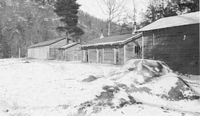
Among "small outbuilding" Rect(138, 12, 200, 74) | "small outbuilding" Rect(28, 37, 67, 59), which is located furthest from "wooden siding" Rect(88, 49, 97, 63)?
"small outbuilding" Rect(28, 37, 67, 59)

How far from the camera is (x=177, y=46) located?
12625 millimetres

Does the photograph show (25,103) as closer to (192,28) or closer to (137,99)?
(137,99)

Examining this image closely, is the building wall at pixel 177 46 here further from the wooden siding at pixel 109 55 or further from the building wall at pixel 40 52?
the building wall at pixel 40 52

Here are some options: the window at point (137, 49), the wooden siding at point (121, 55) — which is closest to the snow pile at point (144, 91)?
the wooden siding at point (121, 55)

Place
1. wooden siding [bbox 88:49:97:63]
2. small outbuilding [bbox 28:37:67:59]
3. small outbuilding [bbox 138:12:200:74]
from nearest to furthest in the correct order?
1. small outbuilding [bbox 138:12:200:74]
2. wooden siding [bbox 88:49:97:63]
3. small outbuilding [bbox 28:37:67:59]

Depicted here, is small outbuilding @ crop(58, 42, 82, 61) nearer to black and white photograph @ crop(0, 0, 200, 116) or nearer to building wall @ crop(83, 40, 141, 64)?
black and white photograph @ crop(0, 0, 200, 116)

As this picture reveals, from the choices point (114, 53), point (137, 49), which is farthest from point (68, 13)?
point (137, 49)

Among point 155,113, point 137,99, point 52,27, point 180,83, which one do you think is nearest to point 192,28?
point 180,83

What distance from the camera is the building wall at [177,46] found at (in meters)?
11.6

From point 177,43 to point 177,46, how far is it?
0.71 ft

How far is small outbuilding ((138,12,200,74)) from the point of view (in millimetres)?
11633

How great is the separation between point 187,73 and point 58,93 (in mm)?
9476

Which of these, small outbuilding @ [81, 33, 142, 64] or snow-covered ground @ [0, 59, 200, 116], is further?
small outbuilding @ [81, 33, 142, 64]

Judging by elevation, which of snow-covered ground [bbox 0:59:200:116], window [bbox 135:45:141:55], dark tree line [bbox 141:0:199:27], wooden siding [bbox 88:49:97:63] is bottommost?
snow-covered ground [bbox 0:59:200:116]
